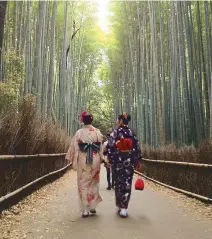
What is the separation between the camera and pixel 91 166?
14.5 feet

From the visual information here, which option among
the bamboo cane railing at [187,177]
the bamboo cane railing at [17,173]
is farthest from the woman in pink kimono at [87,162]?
the bamboo cane railing at [187,177]

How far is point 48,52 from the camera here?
1736 centimetres

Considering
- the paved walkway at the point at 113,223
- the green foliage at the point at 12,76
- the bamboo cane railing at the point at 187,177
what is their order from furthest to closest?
the green foliage at the point at 12,76
the bamboo cane railing at the point at 187,177
the paved walkway at the point at 113,223

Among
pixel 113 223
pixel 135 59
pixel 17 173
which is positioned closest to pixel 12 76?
pixel 17 173

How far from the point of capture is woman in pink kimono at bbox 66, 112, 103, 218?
14.3 feet

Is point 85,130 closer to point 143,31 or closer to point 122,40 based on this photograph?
point 143,31

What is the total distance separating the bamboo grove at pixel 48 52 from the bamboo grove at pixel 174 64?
7.84ft

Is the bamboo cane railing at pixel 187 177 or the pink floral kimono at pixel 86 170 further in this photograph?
the bamboo cane railing at pixel 187 177

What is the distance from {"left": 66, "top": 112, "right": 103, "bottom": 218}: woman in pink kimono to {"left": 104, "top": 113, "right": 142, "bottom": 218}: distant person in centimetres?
17

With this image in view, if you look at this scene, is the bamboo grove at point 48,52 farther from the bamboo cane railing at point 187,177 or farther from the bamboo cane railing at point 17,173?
the bamboo cane railing at point 187,177

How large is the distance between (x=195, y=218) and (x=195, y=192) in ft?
4.89

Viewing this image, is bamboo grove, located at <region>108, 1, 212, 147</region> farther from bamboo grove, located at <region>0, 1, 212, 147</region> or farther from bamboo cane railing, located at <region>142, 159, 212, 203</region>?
bamboo cane railing, located at <region>142, 159, 212, 203</region>

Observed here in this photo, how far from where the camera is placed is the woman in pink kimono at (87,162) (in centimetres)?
435

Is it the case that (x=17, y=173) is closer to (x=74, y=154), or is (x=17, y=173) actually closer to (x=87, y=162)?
(x=74, y=154)
